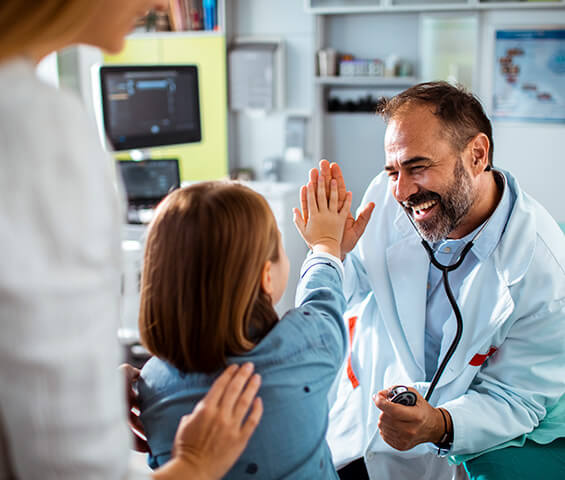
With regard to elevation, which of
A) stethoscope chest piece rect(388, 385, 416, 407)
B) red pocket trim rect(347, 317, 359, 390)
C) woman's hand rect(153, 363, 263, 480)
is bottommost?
red pocket trim rect(347, 317, 359, 390)

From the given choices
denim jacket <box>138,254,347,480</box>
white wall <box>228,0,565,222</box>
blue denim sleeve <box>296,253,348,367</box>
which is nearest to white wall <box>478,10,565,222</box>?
white wall <box>228,0,565,222</box>

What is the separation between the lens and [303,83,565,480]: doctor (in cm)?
126

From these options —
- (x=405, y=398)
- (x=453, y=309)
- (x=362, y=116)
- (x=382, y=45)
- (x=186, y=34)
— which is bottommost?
(x=405, y=398)

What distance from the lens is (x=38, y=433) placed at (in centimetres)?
50

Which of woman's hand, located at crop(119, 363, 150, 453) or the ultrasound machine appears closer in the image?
woman's hand, located at crop(119, 363, 150, 453)

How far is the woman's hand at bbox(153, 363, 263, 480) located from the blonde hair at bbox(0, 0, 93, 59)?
1.46 feet

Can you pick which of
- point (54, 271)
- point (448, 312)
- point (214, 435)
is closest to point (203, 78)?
point (448, 312)

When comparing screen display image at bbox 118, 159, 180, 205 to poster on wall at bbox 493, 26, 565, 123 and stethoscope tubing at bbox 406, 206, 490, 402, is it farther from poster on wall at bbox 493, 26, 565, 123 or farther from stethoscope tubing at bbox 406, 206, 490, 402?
poster on wall at bbox 493, 26, 565, 123

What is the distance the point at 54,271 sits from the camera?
483 mm

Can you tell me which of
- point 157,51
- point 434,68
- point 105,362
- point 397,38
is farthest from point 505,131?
point 105,362

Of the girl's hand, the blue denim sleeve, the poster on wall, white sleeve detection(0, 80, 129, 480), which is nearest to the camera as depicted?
white sleeve detection(0, 80, 129, 480)

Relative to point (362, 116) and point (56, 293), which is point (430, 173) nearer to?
point (56, 293)

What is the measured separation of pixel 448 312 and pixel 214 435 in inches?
36.2

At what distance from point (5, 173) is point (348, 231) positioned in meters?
0.89
